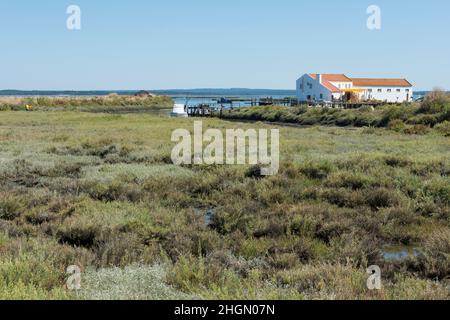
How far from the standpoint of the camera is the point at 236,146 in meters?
21.3

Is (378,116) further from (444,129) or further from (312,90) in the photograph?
(312,90)

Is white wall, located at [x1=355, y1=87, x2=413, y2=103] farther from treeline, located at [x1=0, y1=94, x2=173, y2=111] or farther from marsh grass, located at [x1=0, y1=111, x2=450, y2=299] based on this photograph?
marsh grass, located at [x1=0, y1=111, x2=450, y2=299]

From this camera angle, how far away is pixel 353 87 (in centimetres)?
8294

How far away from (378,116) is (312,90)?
3843cm

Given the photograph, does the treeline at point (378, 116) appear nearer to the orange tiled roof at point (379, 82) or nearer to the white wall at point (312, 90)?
the white wall at point (312, 90)

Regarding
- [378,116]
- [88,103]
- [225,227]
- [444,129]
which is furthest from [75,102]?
[225,227]

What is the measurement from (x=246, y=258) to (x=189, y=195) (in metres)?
4.93

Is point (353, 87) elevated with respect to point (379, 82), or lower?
lower

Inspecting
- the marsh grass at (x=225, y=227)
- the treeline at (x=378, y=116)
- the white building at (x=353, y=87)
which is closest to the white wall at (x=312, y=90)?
the white building at (x=353, y=87)

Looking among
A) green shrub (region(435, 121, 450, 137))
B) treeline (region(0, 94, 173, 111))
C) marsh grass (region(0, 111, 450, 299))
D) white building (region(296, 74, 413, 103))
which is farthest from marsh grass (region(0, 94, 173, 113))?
marsh grass (region(0, 111, 450, 299))

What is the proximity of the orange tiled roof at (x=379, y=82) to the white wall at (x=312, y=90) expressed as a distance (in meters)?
8.08

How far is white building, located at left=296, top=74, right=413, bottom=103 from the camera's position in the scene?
7888 cm

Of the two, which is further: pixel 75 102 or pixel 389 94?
pixel 75 102
